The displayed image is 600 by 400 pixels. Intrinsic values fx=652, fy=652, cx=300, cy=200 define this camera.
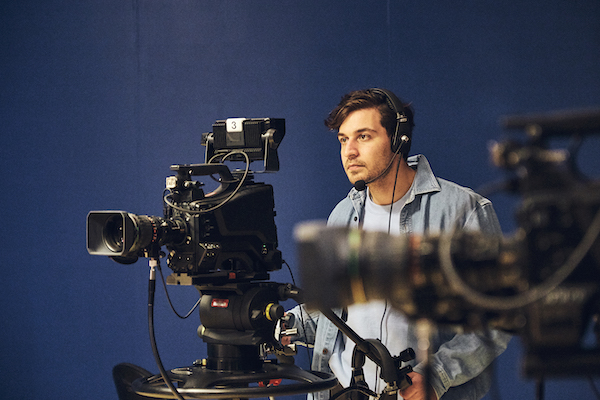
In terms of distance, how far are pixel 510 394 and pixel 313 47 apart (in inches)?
61.2

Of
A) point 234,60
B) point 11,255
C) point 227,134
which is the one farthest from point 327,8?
point 11,255

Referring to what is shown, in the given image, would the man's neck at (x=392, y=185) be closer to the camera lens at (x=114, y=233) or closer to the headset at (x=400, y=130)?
the headset at (x=400, y=130)

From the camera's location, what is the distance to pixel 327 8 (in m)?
2.65

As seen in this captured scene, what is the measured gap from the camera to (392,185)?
2102 mm

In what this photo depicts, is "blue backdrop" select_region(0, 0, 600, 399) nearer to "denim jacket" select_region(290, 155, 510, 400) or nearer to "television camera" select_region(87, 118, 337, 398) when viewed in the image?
"denim jacket" select_region(290, 155, 510, 400)

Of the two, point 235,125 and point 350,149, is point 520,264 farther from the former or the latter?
point 350,149

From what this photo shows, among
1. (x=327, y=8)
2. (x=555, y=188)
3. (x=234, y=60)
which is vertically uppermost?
(x=327, y=8)

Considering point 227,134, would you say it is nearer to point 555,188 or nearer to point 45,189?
point 555,188

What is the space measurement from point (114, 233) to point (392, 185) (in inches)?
35.7

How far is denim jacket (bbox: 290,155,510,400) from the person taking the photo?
72.1 inches

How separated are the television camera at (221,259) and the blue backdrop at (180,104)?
0.94m

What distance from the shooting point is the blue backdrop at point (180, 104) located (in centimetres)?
244

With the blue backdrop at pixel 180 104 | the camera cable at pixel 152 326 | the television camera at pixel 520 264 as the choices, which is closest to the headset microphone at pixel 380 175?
the blue backdrop at pixel 180 104

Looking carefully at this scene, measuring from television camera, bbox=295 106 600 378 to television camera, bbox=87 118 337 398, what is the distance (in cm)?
70
